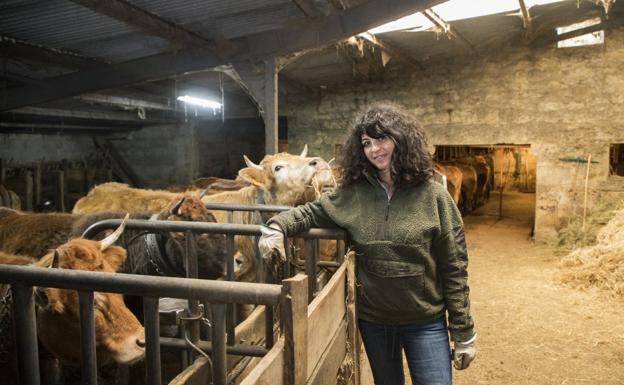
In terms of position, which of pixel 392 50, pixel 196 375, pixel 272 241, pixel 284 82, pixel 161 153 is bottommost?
pixel 196 375

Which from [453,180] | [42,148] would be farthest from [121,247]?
[42,148]

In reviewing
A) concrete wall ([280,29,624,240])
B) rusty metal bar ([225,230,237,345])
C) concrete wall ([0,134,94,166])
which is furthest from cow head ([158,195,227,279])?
concrete wall ([0,134,94,166])

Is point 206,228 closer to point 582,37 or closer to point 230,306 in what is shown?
point 230,306

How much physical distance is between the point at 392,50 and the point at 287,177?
4537 millimetres

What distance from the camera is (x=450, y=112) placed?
9.47 metres

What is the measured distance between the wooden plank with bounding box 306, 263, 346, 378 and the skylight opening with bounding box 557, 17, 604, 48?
28.0 ft

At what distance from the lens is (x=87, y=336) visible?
5.29 feet

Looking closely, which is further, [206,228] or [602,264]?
[602,264]

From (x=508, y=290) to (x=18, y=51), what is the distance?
736 centimetres

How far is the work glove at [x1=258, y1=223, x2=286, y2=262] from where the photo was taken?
2141 mm

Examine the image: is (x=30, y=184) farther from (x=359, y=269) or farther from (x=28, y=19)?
(x=359, y=269)

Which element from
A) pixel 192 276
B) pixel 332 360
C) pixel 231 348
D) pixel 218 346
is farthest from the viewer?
pixel 192 276

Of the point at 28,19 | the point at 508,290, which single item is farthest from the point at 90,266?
the point at 508,290

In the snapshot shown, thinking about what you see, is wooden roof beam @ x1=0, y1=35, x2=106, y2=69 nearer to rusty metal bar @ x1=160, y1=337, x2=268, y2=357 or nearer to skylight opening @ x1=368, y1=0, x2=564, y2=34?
skylight opening @ x1=368, y1=0, x2=564, y2=34
